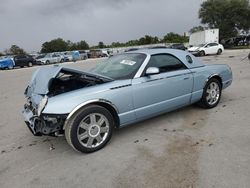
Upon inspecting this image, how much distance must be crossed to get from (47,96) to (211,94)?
11.4 feet

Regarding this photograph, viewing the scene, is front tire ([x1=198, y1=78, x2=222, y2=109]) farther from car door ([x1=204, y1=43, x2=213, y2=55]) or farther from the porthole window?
car door ([x1=204, y1=43, x2=213, y2=55])

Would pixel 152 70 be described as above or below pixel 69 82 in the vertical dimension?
above

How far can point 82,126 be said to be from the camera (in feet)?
11.3

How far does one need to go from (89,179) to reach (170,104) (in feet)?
6.95

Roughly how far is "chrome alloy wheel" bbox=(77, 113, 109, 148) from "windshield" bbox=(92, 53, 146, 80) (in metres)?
0.81

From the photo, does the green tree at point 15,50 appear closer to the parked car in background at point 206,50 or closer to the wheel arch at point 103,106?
the parked car in background at point 206,50

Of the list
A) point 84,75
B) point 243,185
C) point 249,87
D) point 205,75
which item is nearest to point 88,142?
point 84,75

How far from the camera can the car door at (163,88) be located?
12.9ft

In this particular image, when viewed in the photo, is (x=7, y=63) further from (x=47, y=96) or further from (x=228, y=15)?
(x=228, y=15)

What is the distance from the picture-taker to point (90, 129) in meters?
3.53

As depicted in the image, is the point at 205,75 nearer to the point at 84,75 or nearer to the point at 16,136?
the point at 84,75

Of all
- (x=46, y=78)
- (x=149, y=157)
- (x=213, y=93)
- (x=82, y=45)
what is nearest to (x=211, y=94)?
(x=213, y=93)

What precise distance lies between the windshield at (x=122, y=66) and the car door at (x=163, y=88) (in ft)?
0.59

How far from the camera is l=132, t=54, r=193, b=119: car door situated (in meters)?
3.94
